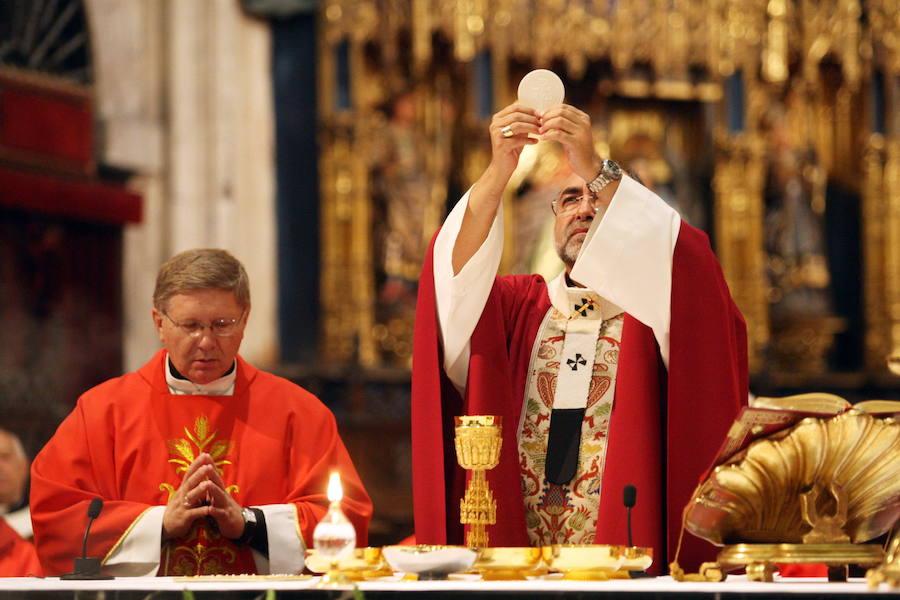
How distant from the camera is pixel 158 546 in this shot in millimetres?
3697

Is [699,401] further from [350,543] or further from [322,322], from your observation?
[322,322]

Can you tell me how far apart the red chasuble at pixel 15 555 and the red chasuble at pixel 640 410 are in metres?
1.96

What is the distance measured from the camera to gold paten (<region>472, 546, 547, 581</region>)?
3029 millimetres

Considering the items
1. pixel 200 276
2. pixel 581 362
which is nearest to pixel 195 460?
pixel 200 276

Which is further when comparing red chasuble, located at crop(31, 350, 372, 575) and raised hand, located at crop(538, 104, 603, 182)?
red chasuble, located at crop(31, 350, 372, 575)

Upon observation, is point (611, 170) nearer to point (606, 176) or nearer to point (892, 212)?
point (606, 176)

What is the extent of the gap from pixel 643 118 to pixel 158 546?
7988mm

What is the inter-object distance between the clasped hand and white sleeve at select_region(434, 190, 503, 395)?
26.9 inches

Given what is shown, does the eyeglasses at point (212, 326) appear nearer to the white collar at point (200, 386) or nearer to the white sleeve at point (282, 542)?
the white collar at point (200, 386)

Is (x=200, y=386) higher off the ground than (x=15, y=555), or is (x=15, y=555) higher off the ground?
(x=200, y=386)

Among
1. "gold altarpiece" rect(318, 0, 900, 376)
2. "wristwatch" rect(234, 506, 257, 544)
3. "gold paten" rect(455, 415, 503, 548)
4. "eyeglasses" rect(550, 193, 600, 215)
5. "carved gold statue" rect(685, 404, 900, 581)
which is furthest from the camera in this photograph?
"gold altarpiece" rect(318, 0, 900, 376)

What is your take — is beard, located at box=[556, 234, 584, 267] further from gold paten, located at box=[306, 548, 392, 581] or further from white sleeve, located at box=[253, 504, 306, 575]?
gold paten, located at box=[306, 548, 392, 581]

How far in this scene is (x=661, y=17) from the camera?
1058 centimetres

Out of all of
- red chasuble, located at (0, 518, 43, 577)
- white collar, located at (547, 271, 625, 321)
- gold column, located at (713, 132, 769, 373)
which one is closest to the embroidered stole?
white collar, located at (547, 271, 625, 321)
